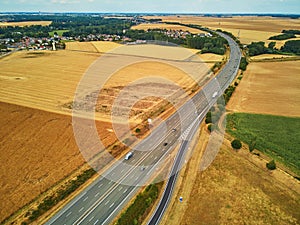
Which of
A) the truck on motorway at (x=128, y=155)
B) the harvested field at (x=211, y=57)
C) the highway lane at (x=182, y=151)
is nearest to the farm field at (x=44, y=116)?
the truck on motorway at (x=128, y=155)

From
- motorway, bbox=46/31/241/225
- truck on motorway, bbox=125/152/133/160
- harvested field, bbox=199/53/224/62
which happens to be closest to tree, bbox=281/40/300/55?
harvested field, bbox=199/53/224/62

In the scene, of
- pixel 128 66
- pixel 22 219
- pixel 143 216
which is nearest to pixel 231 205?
pixel 143 216

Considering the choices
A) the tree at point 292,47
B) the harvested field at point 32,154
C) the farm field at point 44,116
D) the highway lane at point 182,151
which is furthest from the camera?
the tree at point 292,47

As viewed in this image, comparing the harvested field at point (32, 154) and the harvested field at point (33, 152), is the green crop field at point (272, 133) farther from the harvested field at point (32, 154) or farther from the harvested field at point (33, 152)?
the harvested field at point (32, 154)

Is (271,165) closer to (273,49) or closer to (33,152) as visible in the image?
(33,152)

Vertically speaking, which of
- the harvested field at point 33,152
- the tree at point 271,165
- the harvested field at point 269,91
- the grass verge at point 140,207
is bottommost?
the harvested field at point 269,91

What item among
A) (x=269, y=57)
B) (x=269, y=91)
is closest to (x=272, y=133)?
(x=269, y=91)

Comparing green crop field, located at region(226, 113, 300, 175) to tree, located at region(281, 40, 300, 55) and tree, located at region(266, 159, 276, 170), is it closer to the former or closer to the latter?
tree, located at region(266, 159, 276, 170)
